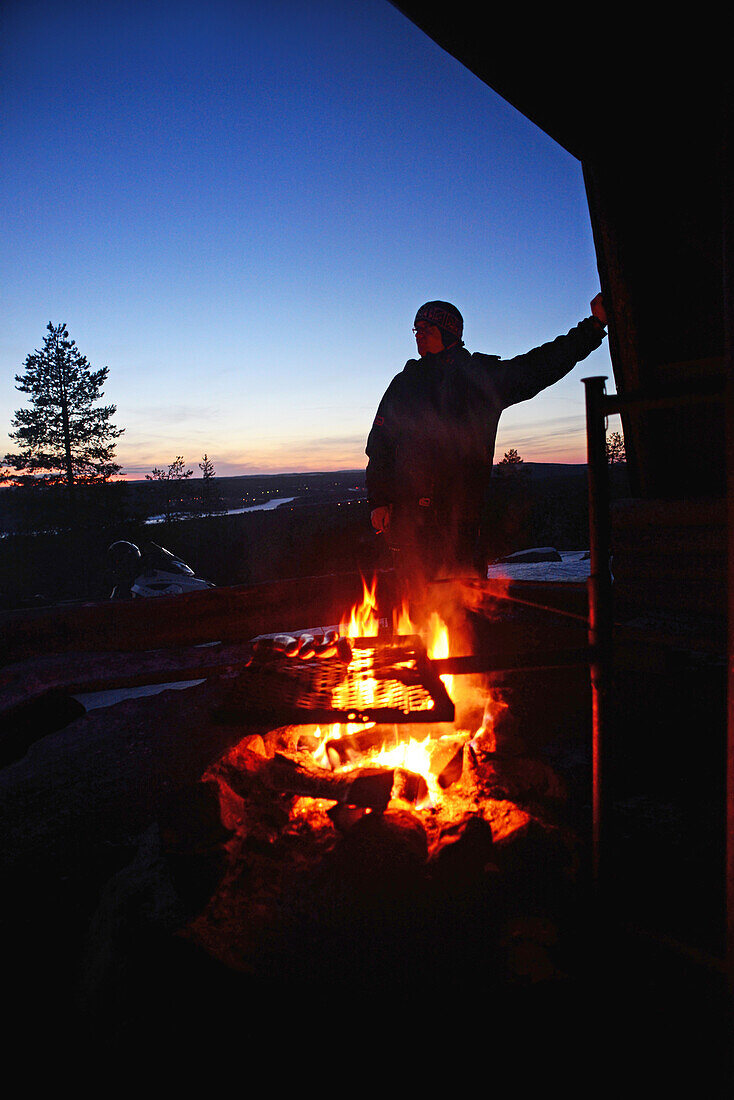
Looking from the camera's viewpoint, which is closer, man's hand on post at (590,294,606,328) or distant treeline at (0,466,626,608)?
man's hand on post at (590,294,606,328)

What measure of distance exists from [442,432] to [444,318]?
3.27ft

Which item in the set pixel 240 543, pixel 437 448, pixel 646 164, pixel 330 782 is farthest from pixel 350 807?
pixel 240 543

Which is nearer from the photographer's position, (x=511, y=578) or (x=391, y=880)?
(x=391, y=880)

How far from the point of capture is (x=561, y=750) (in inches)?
135

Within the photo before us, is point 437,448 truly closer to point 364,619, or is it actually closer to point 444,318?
point 444,318

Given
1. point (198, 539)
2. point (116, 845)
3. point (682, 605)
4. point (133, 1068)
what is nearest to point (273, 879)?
point (133, 1068)

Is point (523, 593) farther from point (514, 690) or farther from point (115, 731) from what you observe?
point (115, 731)

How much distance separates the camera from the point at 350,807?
2518mm

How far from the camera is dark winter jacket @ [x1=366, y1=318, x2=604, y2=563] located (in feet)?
14.7

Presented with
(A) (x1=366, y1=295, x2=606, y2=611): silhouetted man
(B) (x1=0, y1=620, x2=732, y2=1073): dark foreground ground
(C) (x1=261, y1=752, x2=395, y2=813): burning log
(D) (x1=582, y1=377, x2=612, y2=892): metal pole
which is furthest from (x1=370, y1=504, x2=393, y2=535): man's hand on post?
(D) (x1=582, y1=377, x2=612, y2=892): metal pole

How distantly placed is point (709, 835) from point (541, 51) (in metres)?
3.20

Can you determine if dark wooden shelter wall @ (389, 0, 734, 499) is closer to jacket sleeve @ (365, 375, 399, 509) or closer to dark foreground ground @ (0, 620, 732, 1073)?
dark foreground ground @ (0, 620, 732, 1073)

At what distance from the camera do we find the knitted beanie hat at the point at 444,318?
4.66 m

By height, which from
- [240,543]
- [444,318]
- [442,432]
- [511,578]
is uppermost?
[444,318]
